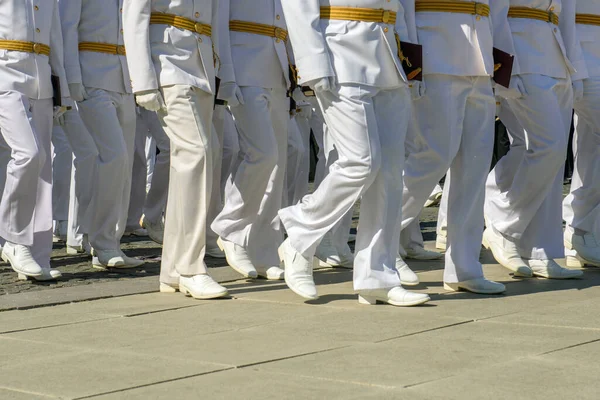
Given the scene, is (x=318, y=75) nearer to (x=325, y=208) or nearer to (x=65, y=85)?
(x=325, y=208)

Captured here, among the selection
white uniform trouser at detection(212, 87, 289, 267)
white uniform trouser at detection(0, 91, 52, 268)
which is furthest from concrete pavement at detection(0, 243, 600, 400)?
white uniform trouser at detection(0, 91, 52, 268)

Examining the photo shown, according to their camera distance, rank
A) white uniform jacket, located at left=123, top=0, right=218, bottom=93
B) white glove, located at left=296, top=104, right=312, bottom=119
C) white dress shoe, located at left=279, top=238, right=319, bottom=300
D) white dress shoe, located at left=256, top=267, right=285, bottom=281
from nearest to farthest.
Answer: white dress shoe, located at left=279, top=238, right=319, bottom=300 → white uniform jacket, located at left=123, top=0, right=218, bottom=93 → white dress shoe, located at left=256, top=267, right=285, bottom=281 → white glove, located at left=296, top=104, right=312, bottom=119

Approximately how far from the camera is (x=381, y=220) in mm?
5922

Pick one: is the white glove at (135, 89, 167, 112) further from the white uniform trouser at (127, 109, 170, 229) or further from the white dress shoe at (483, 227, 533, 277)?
the white uniform trouser at (127, 109, 170, 229)

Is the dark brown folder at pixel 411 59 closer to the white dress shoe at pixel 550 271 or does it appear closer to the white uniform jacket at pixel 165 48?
the white uniform jacket at pixel 165 48

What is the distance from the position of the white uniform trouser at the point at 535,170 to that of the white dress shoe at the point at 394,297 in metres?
1.46

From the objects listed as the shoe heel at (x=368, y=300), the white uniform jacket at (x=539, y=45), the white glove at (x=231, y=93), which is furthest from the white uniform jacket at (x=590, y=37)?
the shoe heel at (x=368, y=300)

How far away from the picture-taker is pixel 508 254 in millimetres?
7172

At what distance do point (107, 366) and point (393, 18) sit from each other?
251 centimetres

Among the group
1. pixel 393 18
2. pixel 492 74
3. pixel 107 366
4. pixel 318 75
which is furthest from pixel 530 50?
pixel 107 366

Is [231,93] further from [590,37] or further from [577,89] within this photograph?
[590,37]

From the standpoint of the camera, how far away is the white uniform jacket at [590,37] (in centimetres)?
750

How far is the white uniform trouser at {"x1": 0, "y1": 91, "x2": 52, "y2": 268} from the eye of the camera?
23.8 ft

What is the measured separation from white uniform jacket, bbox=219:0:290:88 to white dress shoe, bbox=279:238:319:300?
1.39 m
